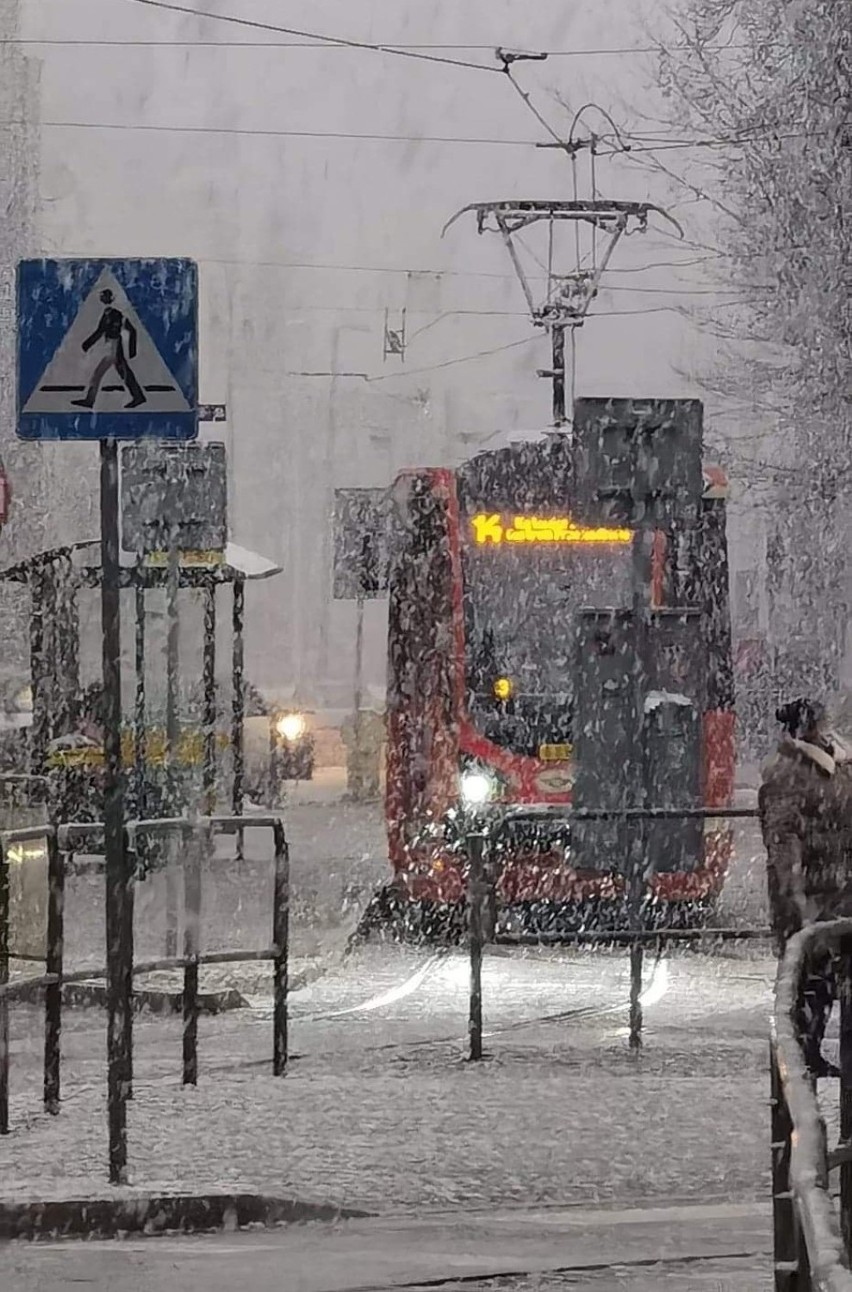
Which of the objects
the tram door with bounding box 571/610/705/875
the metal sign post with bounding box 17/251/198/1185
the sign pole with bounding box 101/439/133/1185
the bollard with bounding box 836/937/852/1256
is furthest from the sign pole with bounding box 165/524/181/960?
the bollard with bounding box 836/937/852/1256

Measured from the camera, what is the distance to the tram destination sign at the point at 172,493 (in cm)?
1513

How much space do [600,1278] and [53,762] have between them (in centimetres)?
1700

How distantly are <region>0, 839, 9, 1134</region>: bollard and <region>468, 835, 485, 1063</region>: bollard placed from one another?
2517 mm

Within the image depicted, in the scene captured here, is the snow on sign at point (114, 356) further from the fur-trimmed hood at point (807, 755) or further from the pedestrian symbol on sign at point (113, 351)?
the fur-trimmed hood at point (807, 755)

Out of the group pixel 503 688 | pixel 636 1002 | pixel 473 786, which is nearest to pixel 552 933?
pixel 636 1002

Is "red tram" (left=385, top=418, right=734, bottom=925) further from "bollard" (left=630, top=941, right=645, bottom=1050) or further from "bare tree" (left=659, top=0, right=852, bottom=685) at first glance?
"bare tree" (left=659, top=0, right=852, bottom=685)

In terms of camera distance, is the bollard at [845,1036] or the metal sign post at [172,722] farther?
the metal sign post at [172,722]

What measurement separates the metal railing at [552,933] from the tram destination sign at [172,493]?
13.2ft

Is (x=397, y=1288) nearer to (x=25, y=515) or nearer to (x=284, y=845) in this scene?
(x=284, y=845)

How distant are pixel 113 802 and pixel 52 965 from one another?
1380 millimetres

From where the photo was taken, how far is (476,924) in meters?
11.4

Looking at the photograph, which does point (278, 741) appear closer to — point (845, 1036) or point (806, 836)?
point (806, 836)

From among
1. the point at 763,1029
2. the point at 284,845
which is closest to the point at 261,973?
the point at 763,1029

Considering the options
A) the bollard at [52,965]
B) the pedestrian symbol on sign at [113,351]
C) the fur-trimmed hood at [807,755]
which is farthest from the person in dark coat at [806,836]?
the pedestrian symbol on sign at [113,351]
